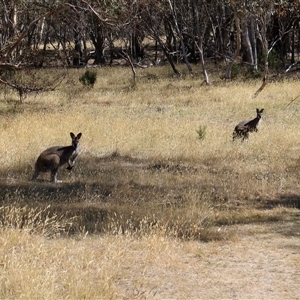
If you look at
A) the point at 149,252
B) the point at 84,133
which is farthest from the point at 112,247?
the point at 84,133

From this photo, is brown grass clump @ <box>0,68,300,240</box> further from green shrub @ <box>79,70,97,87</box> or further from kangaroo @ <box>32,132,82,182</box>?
green shrub @ <box>79,70,97,87</box>

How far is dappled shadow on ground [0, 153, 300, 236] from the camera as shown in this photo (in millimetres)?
7996

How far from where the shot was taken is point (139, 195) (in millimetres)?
9109

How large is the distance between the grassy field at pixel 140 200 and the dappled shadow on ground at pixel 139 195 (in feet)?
0.07

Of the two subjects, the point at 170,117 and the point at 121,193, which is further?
the point at 170,117

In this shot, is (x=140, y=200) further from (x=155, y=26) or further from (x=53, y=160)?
(x=155, y=26)

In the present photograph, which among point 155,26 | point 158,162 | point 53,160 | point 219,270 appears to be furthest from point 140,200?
point 155,26

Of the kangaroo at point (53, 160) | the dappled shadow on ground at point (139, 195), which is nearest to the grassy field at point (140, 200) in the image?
the dappled shadow on ground at point (139, 195)

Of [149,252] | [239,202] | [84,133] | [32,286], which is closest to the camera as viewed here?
[32,286]

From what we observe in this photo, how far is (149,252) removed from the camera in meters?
6.45

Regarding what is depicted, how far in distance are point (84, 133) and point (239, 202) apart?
615 cm

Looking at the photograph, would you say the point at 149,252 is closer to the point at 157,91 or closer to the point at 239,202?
Answer: the point at 239,202

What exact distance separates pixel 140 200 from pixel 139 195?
9.8 inches

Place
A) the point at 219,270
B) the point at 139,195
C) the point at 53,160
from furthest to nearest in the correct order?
the point at 53,160, the point at 139,195, the point at 219,270
